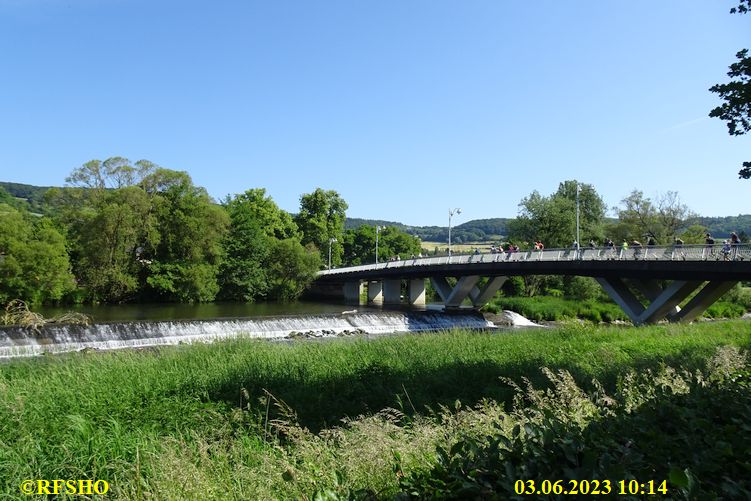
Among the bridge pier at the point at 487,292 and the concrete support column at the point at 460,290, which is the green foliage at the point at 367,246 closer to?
the concrete support column at the point at 460,290

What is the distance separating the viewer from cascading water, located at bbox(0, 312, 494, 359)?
2069 cm

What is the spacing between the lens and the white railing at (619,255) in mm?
23297

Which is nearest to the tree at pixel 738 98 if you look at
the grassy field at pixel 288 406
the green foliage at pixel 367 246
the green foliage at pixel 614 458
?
the grassy field at pixel 288 406

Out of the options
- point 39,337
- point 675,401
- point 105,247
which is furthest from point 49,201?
point 675,401

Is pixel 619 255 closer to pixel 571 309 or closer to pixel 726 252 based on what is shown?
pixel 726 252

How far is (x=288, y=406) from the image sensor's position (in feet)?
20.2

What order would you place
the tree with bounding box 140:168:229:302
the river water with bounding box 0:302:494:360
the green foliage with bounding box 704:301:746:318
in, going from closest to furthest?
the river water with bounding box 0:302:494:360 < the green foliage with bounding box 704:301:746:318 < the tree with bounding box 140:168:229:302

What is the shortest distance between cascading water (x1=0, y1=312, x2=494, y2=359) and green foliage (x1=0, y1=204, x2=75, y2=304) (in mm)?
16010

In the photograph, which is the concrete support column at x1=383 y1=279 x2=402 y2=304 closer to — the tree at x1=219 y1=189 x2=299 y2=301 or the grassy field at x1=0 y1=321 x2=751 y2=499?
the tree at x1=219 y1=189 x2=299 y2=301

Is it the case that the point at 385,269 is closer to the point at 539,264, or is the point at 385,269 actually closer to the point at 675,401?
the point at 539,264

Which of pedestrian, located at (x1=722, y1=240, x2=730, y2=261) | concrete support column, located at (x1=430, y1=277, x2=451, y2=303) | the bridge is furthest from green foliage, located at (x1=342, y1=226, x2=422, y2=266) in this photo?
pedestrian, located at (x1=722, y1=240, x2=730, y2=261)

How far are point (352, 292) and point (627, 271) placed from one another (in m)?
32.7

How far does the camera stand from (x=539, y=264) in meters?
34.3

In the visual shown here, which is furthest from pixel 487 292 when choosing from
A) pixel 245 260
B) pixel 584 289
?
pixel 245 260
